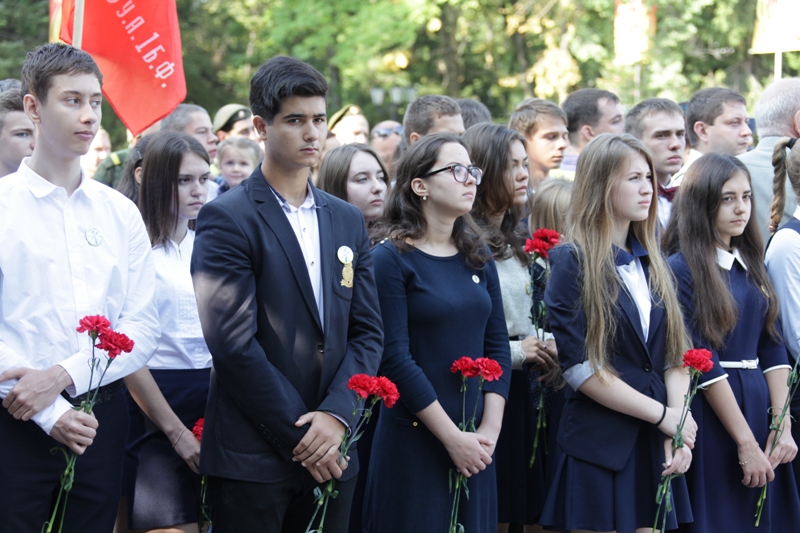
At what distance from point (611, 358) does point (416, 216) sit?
111 cm

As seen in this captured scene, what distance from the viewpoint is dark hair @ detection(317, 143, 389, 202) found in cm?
541

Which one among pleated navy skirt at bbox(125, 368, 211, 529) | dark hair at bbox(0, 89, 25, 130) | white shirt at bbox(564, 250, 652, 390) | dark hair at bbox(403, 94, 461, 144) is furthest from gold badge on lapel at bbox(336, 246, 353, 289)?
dark hair at bbox(403, 94, 461, 144)

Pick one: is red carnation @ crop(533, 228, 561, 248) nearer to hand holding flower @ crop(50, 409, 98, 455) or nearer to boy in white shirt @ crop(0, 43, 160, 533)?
boy in white shirt @ crop(0, 43, 160, 533)

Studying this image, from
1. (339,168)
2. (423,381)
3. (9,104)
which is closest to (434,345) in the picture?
(423,381)

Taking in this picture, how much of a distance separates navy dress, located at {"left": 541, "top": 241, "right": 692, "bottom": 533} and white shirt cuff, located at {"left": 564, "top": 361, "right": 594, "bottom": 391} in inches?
0.9

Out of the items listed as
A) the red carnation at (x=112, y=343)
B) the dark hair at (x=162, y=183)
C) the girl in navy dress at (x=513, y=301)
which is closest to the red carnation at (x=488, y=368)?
the girl in navy dress at (x=513, y=301)

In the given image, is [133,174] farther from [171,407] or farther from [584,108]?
[584,108]

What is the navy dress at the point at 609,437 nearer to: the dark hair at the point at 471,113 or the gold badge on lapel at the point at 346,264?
A: the gold badge on lapel at the point at 346,264

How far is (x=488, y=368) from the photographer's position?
382 cm

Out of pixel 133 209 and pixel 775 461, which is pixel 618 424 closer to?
pixel 775 461

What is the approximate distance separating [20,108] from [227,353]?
2136 mm

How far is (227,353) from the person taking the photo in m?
3.29

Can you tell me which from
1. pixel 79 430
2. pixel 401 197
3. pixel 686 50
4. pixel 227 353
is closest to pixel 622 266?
pixel 401 197

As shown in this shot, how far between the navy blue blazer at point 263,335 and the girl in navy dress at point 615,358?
46.2 inches
